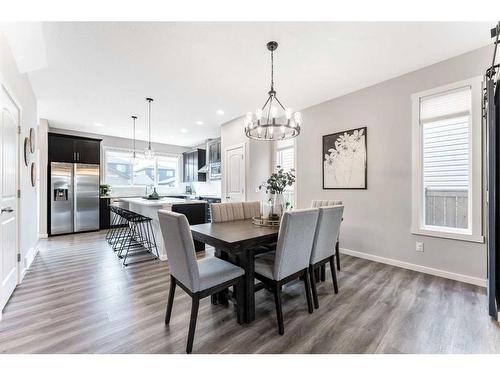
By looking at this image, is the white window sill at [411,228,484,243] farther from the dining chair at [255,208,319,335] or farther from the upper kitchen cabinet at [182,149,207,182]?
the upper kitchen cabinet at [182,149,207,182]

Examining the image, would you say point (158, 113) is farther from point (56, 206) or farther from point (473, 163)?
point (473, 163)

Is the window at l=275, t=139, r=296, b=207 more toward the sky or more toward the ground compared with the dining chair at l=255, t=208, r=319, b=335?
more toward the sky

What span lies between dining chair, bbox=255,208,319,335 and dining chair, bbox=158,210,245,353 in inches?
9.5

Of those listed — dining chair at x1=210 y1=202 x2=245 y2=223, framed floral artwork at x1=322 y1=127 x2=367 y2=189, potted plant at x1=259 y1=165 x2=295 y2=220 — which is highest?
framed floral artwork at x1=322 y1=127 x2=367 y2=189

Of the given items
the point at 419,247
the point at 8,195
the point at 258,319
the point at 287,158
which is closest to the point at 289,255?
the point at 258,319

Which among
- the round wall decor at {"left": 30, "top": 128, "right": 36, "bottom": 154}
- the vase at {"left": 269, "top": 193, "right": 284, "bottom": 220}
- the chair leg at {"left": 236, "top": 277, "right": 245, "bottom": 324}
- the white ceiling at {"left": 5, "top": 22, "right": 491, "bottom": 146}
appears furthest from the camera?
the round wall decor at {"left": 30, "top": 128, "right": 36, "bottom": 154}

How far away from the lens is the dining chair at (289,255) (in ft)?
5.74

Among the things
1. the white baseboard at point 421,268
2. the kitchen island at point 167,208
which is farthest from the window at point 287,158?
the kitchen island at point 167,208

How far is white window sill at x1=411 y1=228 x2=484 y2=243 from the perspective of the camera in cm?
256

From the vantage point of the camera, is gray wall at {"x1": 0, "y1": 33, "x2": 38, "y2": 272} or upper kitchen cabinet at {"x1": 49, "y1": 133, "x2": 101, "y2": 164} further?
upper kitchen cabinet at {"x1": 49, "y1": 133, "x2": 101, "y2": 164}

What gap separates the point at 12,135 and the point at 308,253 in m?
3.30

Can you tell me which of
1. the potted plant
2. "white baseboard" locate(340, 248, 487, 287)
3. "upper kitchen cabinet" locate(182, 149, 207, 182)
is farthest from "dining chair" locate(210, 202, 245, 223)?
"upper kitchen cabinet" locate(182, 149, 207, 182)

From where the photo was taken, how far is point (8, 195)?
2270 mm
